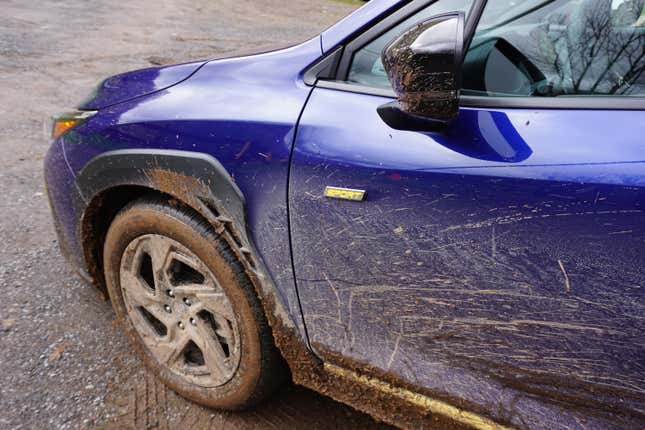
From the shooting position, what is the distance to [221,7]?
12258 millimetres

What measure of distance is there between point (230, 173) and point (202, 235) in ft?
0.87

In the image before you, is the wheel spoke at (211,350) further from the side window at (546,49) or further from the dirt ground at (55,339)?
the side window at (546,49)

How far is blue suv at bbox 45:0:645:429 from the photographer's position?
123 centimetres

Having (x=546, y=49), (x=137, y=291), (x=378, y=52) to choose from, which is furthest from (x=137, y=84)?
(x=546, y=49)

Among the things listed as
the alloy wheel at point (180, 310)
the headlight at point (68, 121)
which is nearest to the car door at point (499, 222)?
the alloy wheel at point (180, 310)

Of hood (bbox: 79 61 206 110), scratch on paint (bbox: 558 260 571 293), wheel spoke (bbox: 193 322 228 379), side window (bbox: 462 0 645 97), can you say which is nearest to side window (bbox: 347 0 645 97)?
side window (bbox: 462 0 645 97)

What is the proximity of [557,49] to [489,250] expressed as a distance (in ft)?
2.02

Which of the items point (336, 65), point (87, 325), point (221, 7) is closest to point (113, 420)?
point (87, 325)

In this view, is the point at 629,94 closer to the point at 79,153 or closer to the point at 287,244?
the point at 287,244

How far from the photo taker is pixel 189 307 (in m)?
1.99

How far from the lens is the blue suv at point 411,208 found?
4.05ft

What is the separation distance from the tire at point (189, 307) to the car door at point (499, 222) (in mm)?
271

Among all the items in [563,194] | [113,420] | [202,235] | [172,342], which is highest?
[563,194]

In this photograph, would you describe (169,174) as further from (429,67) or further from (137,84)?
(429,67)
